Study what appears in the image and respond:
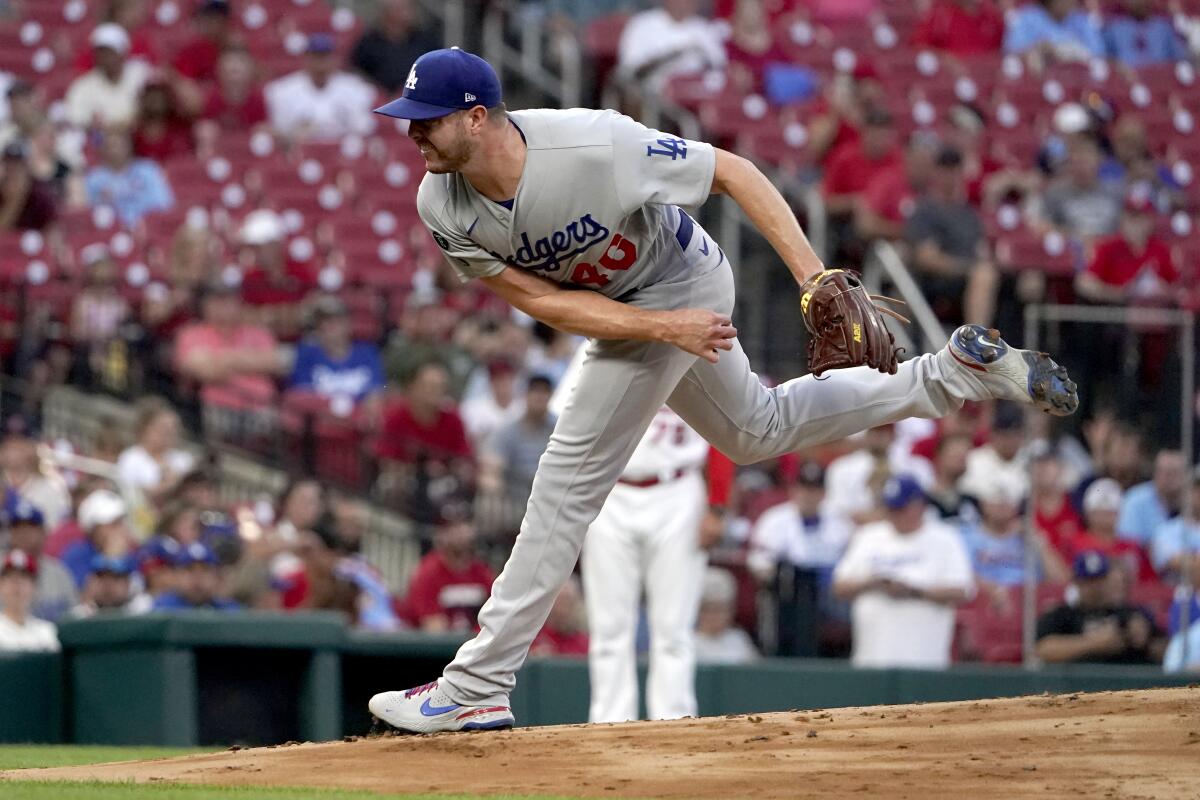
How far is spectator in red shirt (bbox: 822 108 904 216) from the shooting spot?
13.6 meters

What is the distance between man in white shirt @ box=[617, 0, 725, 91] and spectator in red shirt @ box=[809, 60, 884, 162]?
0.97 metres

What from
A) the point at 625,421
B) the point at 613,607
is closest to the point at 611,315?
the point at 625,421

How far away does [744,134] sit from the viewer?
46.2ft

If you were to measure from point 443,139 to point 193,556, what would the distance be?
4.50 meters

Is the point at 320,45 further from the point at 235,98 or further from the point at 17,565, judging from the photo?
the point at 17,565

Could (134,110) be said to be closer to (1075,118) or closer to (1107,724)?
(1075,118)

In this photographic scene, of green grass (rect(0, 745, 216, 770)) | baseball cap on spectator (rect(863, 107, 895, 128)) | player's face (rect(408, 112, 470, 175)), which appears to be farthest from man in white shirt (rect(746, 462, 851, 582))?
player's face (rect(408, 112, 470, 175))

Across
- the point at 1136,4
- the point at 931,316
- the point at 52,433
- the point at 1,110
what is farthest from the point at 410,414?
the point at 1136,4

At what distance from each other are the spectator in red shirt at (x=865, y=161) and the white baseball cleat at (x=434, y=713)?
836 centimetres

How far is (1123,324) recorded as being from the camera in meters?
10.5

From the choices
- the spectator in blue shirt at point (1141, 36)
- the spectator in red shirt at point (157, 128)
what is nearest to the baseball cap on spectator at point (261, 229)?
the spectator in red shirt at point (157, 128)

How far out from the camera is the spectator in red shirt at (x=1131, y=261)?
42.5ft

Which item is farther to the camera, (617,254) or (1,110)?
(1,110)

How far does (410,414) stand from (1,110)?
4.14m
